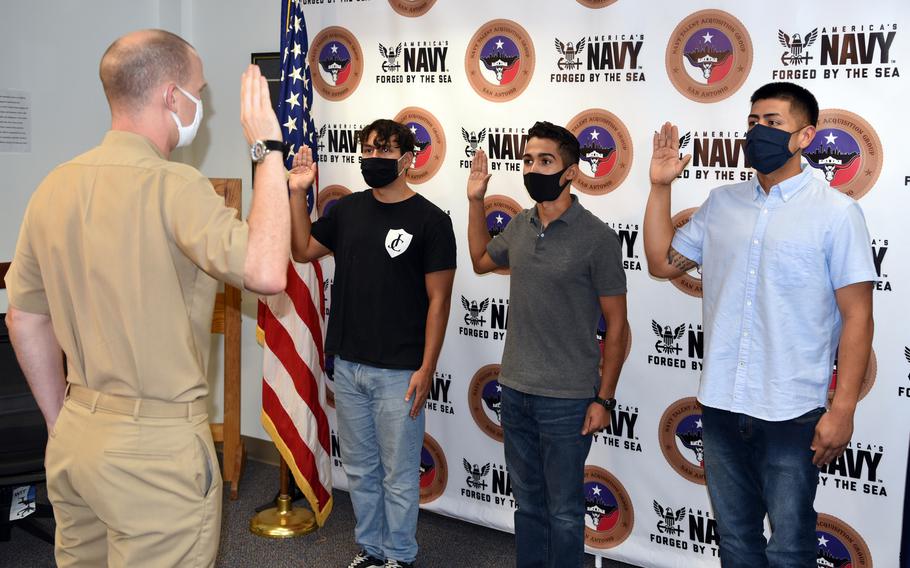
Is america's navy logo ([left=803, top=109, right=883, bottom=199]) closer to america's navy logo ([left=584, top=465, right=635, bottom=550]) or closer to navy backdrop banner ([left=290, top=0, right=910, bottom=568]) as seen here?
navy backdrop banner ([left=290, top=0, right=910, bottom=568])

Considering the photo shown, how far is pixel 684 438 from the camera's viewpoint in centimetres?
321

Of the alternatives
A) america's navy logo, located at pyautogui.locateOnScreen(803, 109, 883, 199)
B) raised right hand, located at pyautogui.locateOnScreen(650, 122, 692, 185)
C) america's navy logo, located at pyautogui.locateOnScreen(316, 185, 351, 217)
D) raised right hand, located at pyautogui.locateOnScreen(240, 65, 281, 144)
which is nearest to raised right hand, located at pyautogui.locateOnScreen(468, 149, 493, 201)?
raised right hand, located at pyautogui.locateOnScreen(650, 122, 692, 185)

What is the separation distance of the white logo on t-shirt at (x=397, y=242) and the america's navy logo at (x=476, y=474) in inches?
47.0

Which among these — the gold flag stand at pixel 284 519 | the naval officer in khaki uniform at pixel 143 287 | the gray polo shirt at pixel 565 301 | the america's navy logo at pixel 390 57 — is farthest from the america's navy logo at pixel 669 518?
the america's navy logo at pixel 390 57

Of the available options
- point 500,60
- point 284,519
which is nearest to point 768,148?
point 500,60

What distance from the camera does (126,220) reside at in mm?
1680

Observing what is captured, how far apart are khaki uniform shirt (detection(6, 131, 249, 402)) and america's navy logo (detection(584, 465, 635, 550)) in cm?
213

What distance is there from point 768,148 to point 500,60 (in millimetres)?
1441

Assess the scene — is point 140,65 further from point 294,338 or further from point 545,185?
point 294,338

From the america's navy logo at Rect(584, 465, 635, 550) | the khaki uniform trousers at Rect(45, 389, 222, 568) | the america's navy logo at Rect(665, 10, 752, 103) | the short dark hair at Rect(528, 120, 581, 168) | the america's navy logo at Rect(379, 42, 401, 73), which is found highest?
the america's navy logo at Rect(379, 42, 401, 73)

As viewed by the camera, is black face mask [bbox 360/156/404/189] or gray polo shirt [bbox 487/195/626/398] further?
black face mask [bbox 360/156/404/189]

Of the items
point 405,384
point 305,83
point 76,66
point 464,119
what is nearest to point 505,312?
point 405,384

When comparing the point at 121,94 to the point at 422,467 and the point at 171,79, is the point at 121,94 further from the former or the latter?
the point at 422,467

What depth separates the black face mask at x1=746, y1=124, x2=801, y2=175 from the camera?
93.2 inches
